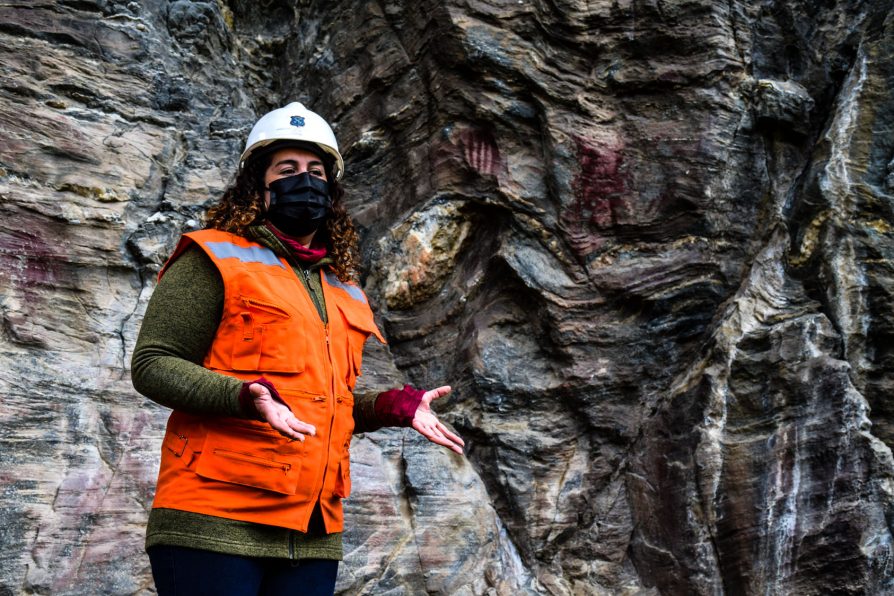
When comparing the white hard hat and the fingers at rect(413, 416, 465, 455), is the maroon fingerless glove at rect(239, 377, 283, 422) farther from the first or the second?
the white hard hat

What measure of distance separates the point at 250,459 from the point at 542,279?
3312 mm

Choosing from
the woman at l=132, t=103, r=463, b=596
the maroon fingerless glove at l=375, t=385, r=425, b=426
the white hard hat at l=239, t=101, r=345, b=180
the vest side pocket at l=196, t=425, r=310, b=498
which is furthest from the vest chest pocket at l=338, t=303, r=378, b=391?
the white hard hat at l=239, t=101, r=345, b=180

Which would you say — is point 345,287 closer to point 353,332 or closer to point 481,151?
point 353,332

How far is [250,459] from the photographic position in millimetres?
2582

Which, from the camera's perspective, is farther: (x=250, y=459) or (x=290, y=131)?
(x=290, y=131)

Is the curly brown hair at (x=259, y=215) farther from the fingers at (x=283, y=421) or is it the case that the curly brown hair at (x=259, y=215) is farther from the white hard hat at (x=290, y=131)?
the fingers at (x=283, y=421)

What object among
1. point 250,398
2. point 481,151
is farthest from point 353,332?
point 481,151

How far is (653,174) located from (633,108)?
0.53m

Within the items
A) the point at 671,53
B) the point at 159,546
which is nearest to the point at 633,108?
the point at 671,53

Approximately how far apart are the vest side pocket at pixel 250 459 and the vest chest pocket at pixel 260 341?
0.23m

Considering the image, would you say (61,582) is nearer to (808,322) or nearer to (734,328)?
(734,328)

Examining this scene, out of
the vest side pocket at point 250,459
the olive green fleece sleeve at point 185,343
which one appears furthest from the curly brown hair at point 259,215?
the vest side pocket at point 250,459

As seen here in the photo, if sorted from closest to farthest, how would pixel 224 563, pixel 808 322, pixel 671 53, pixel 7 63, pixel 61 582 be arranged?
pixel 224 563 → pixel 61 582 → pixel 808 322 → pixel 7 63 → pixel 671 53

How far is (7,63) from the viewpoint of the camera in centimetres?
532
